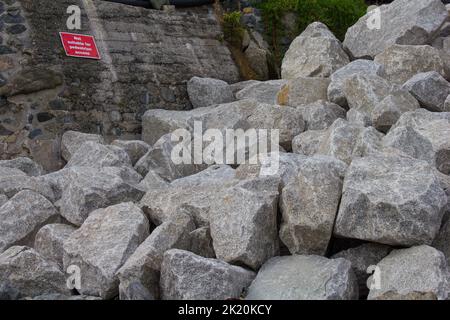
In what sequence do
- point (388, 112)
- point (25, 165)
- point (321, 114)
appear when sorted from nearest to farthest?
point (388, 112) < point (321, 114) < point (25, 165)

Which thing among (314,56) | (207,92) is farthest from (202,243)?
(314,56)

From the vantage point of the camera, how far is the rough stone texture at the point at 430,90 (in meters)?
6.58

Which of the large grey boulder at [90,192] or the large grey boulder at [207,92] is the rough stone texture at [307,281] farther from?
the large grey boulder at [207,92]

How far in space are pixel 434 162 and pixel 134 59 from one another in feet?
13.4

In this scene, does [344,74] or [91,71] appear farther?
[91,71]

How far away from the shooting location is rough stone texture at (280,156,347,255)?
424 cm

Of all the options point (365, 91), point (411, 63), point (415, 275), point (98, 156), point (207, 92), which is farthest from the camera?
point (207, 92)

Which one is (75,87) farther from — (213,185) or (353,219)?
(353,219)

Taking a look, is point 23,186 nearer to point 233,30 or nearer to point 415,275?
point 415,275

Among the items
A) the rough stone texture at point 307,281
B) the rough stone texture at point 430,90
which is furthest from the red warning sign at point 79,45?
the rough stone texture at point 307,281

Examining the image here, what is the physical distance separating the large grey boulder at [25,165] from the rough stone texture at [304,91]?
8.77ft

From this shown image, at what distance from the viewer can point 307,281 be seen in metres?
3.93

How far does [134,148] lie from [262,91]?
1858 millimetres

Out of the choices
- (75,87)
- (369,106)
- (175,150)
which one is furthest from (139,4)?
(369,106)
